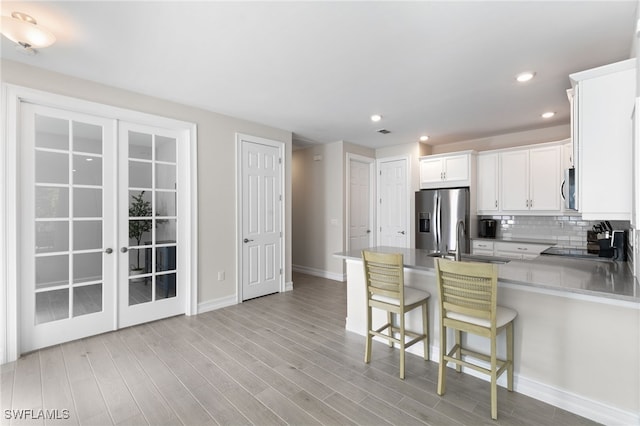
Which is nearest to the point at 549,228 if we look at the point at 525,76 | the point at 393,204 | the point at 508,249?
the point at 508,249

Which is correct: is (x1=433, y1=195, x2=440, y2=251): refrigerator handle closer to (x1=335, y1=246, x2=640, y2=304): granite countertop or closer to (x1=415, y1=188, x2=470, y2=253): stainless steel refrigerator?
(x1=415, y1=188, x2=470, y2=253): stainless steel refrigerator

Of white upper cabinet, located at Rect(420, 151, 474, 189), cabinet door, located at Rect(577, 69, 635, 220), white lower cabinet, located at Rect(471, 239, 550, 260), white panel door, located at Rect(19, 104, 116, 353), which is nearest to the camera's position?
cabinet door, located at Rect(577, 69, 635, 220)

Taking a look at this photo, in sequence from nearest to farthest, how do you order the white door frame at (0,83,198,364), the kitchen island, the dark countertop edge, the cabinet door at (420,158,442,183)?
the dark countertop edge → the kitchen island → the white door frame at (0,83,198,364) → the cabinet door at (420,158,442,183)

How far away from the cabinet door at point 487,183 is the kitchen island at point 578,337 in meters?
2.61

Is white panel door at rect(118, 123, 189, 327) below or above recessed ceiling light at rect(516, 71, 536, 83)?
below

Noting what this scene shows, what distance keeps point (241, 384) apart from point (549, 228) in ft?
16.3

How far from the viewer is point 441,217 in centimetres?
505

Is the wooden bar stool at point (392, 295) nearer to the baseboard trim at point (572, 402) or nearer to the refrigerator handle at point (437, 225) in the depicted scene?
the baseboard trim at point (572, 402)

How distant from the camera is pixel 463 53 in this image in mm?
2414

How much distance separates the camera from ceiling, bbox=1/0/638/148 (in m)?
1.91

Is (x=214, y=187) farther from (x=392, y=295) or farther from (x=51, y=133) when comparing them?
(x=392, y=295)

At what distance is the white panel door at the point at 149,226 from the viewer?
327 centimetres

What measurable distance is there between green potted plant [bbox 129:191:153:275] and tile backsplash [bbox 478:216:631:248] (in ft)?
17.0

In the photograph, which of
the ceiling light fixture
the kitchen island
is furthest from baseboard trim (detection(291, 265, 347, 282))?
the ceiling light fixture
